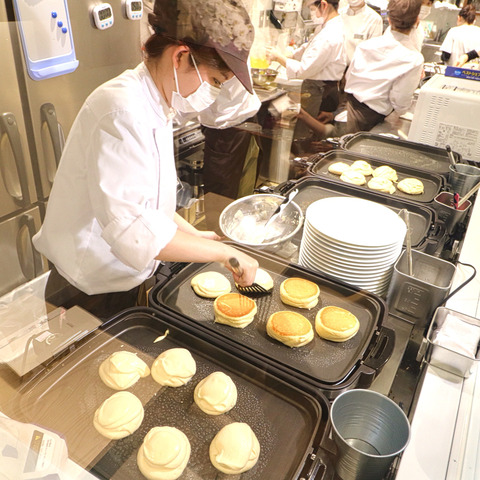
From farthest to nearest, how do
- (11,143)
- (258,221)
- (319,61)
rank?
(319,61) < (11,143) < (258,221)

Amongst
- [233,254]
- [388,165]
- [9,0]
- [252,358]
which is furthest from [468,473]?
[9,0]

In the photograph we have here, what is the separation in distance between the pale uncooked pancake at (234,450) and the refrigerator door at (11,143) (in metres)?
1.62

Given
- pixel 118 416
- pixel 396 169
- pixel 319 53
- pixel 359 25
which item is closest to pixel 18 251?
pixel 118 416

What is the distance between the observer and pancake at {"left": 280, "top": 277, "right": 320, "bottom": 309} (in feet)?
4.72

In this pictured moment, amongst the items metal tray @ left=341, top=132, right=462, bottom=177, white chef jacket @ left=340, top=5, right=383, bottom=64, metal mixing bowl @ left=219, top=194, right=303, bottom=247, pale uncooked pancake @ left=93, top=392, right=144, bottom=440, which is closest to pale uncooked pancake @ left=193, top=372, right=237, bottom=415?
pale uncooked pancake @ left=93, top=392, right=144, bottom=440

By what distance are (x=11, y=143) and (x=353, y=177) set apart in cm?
168

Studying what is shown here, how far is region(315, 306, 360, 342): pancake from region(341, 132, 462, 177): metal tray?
138cm

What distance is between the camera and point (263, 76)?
3406mm

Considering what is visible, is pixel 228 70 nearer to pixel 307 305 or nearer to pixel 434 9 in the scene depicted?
pixel 307 305

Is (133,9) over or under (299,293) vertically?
over

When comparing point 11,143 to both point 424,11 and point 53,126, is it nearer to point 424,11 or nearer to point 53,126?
point 53,126

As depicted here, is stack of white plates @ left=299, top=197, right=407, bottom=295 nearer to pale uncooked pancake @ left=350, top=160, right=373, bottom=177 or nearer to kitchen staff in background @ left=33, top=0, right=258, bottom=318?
kitchen staff in background @ left=33, top=0, right=258, bottom=318

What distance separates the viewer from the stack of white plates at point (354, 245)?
4.76 ft

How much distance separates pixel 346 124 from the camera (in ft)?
11.9
